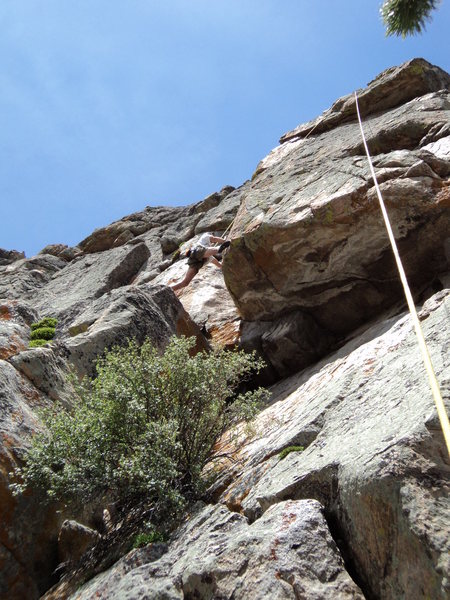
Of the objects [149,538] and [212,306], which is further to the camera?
[212,306]

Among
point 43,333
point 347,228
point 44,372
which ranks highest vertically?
point 43,333

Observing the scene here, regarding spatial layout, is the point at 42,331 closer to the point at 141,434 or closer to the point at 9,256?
the point at 141,434

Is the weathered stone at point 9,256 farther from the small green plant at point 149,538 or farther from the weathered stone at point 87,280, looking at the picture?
the small green plant at point 149,538

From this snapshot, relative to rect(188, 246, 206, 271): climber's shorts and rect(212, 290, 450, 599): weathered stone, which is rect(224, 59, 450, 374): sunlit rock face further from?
rect(188, 246, 206, 271): climber's shorts

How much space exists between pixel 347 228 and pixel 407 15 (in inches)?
363

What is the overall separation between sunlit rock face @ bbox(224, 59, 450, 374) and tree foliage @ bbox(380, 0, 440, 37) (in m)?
3.43

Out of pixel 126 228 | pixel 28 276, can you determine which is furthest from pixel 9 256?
pixel 126 228

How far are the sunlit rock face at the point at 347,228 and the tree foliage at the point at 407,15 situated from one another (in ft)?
11.3

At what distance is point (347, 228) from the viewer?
11031 mm

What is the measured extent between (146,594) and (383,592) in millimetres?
2106

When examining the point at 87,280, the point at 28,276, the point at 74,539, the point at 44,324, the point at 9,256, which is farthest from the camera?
the point at 9,256

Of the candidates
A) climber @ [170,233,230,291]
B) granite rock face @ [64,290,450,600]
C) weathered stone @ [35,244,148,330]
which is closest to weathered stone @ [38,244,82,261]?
weathered stone @ [35,244,148,330]

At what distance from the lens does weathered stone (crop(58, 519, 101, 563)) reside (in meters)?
7.93

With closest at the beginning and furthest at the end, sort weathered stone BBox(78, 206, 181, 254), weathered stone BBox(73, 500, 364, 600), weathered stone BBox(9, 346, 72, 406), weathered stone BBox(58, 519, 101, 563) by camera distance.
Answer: weathered stone BBox(73, 500, 364, 600)
weathered stone BBox(58, 519, 101, 563)
weathered stone BBox(9, 346, 72, 406)
weathered stone BBox(78, 206, 181, 254)
